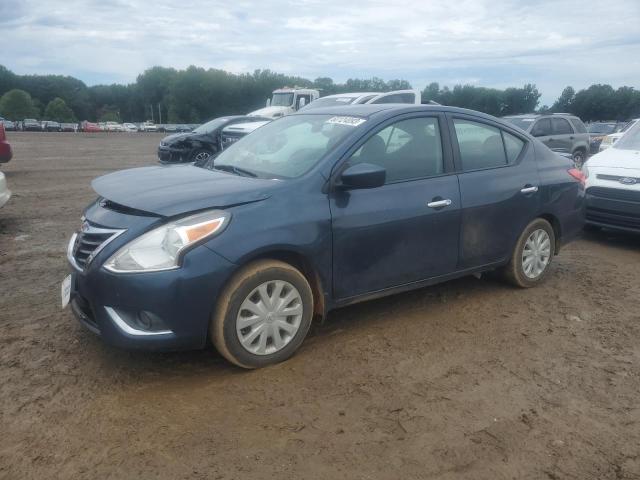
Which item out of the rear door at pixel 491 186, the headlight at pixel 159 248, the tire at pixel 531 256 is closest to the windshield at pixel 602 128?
the tire at pixel 531 256

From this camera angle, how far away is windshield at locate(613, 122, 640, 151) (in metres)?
8.01

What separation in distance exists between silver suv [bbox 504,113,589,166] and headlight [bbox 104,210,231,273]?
11.9 meters

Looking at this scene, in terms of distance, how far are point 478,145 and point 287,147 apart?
5.51ft

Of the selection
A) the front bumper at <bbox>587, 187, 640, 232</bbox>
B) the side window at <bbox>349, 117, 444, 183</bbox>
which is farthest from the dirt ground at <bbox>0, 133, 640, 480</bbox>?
the front bumper at <bbox>587, 187, 640, 232</bbox>

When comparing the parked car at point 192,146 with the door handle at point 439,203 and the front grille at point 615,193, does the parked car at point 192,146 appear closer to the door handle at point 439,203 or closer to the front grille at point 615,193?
the front grille at point 615,193

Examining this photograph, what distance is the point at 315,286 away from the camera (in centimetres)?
392

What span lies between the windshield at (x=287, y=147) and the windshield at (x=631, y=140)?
A: 5.45 meters

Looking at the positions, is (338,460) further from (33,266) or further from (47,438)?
(33,266)

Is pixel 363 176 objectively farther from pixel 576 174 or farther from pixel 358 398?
pixel 576 174

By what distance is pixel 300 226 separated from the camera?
12.1ft

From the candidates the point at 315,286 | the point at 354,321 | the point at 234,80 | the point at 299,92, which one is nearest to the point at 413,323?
the point at 354,321

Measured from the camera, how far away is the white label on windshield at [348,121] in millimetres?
4277

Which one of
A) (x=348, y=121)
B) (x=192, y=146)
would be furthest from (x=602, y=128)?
(x=348, y=121)

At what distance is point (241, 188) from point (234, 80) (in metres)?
112
